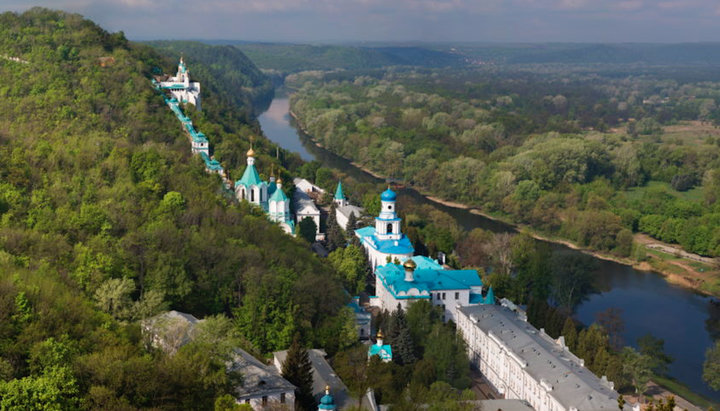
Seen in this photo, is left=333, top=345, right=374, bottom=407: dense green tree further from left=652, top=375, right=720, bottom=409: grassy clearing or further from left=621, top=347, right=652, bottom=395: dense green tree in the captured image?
left=652, top=375, right=720, bottom=409: grassy clearing

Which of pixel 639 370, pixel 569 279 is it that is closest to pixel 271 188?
pixel 569 279

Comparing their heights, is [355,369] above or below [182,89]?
below

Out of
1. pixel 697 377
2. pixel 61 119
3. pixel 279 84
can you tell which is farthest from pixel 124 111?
pixel 279 84

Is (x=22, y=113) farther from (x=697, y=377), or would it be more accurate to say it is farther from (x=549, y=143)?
(x=549, y=143)

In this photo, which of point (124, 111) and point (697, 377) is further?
point (124, 111)

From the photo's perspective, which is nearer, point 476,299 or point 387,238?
point 476,299

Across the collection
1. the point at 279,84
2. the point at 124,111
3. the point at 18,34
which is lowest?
the point at 279,84

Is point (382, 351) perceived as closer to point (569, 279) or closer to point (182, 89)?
point (569, 279)
